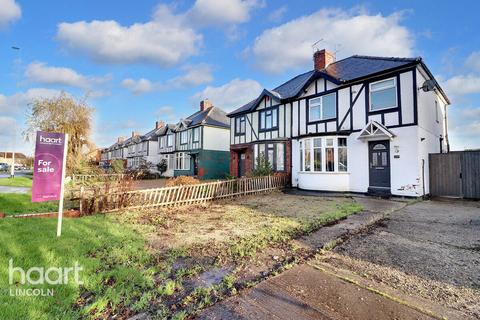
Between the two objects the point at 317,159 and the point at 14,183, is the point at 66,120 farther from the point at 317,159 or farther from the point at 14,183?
the point at 317,159

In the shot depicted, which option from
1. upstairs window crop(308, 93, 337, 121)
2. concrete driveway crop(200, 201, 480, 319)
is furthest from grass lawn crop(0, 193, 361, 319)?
upstairs window crop(308, 93, 337, 121)

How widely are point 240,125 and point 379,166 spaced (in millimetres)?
11791

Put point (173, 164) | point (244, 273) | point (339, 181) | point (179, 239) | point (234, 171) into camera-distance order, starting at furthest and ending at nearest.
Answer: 1. point (173, 164)
2. point (234, 171)
3. point (339, 181)
4. point (179, 239)
5. point (244, 273)

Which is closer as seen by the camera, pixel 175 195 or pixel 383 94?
pixel 175 195

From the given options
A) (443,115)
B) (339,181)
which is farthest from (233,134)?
(443,115)

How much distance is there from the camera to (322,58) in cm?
1744

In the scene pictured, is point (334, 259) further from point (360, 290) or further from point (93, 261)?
point (93, 261)

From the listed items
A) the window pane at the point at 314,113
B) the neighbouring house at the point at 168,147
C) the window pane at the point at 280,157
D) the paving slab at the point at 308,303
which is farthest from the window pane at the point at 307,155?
the neighbouring house at the point at 168,147

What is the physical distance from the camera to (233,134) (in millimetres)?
21797

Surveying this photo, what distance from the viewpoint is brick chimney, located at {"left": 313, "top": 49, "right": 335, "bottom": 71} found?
17344mm

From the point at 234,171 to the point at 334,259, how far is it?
1734cm

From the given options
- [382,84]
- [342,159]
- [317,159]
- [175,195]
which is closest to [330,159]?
[342,159]

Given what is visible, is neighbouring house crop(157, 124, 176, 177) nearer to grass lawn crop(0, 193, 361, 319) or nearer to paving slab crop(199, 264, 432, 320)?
grass lawn crop(0, 193, 361, 319)

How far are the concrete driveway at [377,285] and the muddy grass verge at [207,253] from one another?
358 mm
